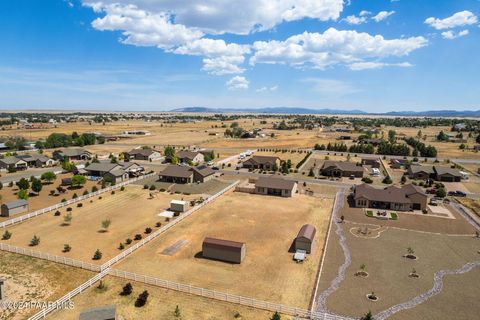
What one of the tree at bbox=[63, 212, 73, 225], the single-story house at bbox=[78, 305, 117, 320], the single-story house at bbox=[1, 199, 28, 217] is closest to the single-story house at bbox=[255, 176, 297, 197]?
the tree at bbox=[63, 212, 73, 225]

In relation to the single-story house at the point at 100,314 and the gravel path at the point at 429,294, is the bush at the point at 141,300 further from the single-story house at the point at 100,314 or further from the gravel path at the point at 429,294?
the gravel path at the point at 429,294

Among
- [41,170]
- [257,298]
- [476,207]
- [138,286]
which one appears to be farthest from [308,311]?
[41,170]

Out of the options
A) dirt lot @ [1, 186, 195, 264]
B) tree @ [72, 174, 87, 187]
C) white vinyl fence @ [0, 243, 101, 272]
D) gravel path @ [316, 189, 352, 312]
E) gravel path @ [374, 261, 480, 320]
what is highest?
tree @ [72, 174, 87, 187]

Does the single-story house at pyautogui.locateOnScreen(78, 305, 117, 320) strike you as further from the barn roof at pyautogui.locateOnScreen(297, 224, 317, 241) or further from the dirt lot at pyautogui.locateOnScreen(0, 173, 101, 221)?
the dirt lot at pyautogui.locateOnScreen(0, 173, 101, 221)

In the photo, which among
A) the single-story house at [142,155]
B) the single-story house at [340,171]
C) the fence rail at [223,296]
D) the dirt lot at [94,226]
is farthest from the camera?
the single-story house at [142,155]

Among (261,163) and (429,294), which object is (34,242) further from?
(261,163)

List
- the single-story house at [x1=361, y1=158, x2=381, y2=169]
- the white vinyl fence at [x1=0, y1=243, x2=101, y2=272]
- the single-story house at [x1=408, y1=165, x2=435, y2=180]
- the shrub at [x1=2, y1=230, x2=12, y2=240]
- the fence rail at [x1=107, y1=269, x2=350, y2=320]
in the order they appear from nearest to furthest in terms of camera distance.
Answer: the fence rail at [x1=107, y1=269, x2=350, y2=320] < the white vinyl fence at [x1=0, y1=243, x2=101, y2=272] < the shrub at [x1=2, y1=230, x2=12, y2=240] < the single-story house at [x1=408, y1=165, x2=435, y2=180] < the single-story house at [x1=361, y1=158, x2=381, y2=169]

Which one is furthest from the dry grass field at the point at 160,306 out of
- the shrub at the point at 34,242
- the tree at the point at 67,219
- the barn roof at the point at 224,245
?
the tree at the point at 67,219
